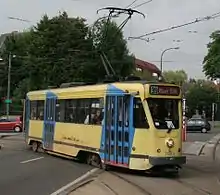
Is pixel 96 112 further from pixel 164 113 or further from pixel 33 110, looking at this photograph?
pixel 33 110

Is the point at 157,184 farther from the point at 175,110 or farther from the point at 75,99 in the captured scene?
the point at 75,99

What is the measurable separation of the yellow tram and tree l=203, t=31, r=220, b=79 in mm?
38990

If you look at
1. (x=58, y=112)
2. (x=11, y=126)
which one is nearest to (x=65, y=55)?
(x=11, y=126)

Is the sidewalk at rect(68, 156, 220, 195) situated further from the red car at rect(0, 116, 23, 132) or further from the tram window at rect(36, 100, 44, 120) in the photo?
the red car at rect(0, 116, 23, 132)

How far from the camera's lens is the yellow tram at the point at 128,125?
16234mm

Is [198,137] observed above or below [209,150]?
above

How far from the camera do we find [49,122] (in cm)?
2314

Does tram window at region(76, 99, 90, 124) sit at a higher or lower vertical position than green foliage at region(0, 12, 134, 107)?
lower

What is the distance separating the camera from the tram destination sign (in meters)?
16.5

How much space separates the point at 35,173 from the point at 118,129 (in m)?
2.80

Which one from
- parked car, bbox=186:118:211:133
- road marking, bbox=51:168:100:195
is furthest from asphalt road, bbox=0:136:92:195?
parked car, bbox=186:118:211:133

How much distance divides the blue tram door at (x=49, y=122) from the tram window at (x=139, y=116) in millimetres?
6794

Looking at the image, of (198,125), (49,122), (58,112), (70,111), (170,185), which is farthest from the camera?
(198,125)

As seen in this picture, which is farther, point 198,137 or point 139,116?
point 198,137
